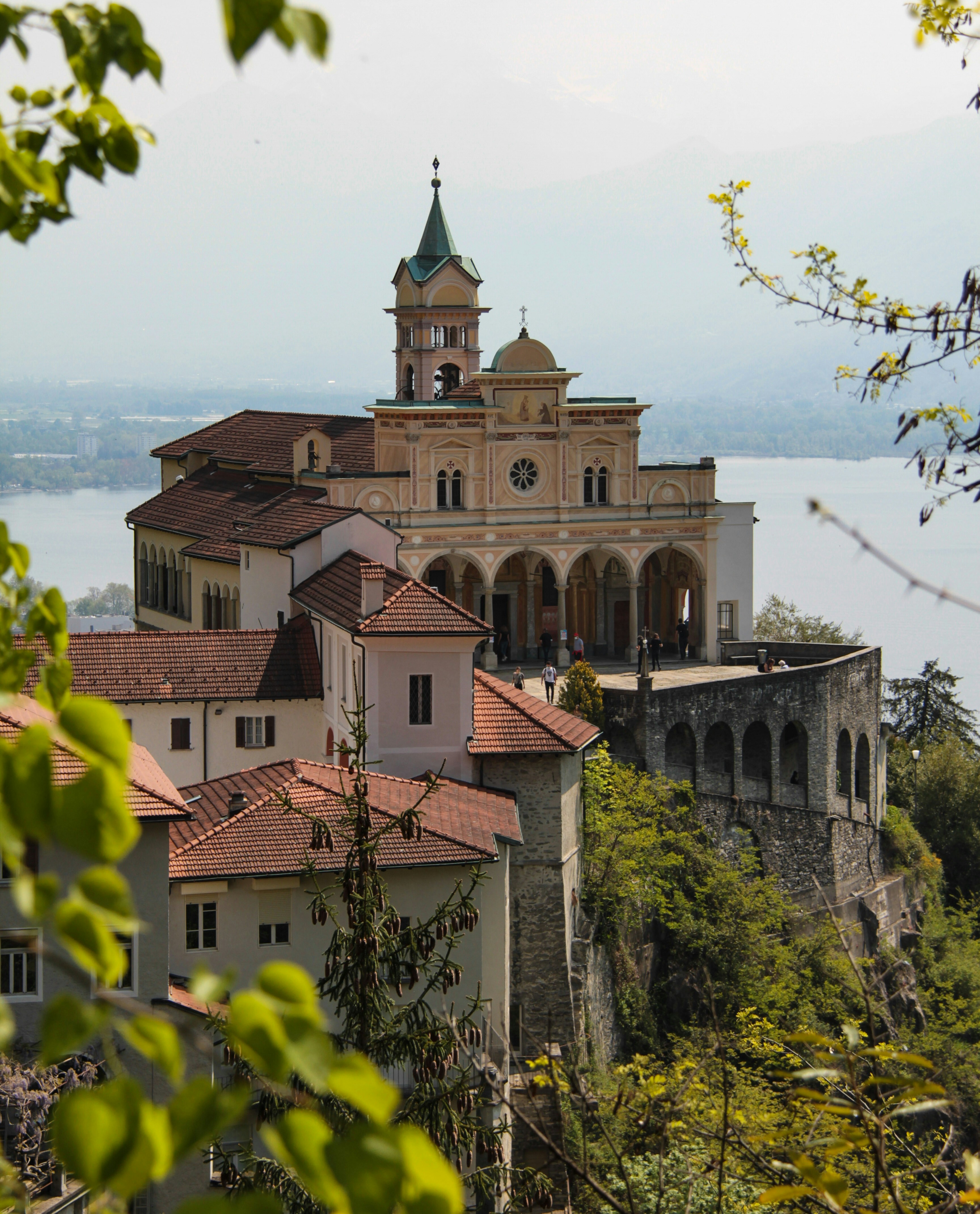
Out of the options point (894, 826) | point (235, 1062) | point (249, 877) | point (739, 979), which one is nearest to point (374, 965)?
point (235, 1062)

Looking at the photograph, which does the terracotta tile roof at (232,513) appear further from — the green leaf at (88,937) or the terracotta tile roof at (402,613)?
the green leaf at (88,937)

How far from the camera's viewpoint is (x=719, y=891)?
1655 inches

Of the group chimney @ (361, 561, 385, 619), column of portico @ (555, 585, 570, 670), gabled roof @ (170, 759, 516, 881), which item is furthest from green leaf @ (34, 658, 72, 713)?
column of portico @ (555, 585, 570, 670)

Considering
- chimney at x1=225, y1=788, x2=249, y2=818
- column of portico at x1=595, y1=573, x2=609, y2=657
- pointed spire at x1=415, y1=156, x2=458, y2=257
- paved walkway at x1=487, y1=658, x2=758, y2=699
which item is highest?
pointed spire at x1=415, y1=156, x2=458, y2=257

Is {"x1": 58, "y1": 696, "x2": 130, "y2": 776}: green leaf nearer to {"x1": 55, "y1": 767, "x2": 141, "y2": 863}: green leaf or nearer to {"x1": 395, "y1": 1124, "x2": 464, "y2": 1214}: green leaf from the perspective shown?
{"x1": 55, "y1": 767, "x2": 141, "y2": 863}: green leaf

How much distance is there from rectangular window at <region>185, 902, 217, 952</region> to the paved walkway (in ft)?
69.5

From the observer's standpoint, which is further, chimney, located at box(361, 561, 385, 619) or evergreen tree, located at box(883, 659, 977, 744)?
evergreen tree, located at box(883, 659, 977, 744)

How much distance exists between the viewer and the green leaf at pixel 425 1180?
8.57ft

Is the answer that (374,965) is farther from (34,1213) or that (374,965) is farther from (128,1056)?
(128,1056)

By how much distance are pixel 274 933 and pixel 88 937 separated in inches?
929

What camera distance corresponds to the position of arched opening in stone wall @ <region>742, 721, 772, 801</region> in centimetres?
4797

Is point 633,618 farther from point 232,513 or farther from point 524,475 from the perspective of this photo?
point 232,513

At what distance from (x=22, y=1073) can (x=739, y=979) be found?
2410 cm

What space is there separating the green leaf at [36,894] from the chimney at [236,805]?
24.6m
